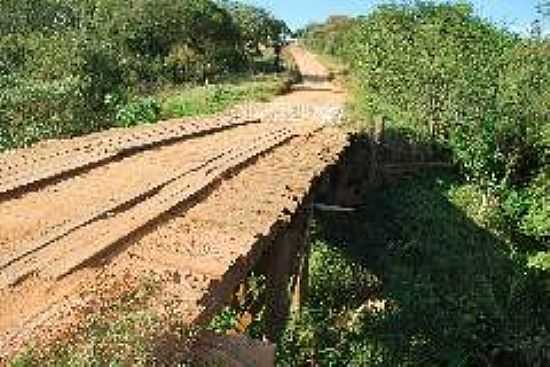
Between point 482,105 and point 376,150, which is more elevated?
point 482,105

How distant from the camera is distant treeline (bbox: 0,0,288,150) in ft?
66.1

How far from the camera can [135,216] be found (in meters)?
6.46

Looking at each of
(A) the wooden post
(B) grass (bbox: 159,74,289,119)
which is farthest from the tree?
(A) the wooden post

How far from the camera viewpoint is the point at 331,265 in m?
16.2

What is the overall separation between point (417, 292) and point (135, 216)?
11.2 metres


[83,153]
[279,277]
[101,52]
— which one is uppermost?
[101,52]

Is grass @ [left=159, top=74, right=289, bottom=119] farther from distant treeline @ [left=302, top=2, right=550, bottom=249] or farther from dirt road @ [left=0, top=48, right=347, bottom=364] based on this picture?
dirt road @ [left=0, top=48, right=347, bottom=364]

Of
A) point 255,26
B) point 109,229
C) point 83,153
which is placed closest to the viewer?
point 109,229

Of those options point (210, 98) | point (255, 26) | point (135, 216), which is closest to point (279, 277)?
point (135, 216)

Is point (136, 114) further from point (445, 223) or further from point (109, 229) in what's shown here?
point (109, 229)

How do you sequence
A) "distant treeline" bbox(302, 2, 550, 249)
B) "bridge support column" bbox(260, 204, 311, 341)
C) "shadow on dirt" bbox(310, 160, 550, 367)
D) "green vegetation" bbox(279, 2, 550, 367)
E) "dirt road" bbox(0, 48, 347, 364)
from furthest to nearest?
"distant treeline" bbox(302, 2, 550, 249) < "shadow on dirt" bbox(310, 160, 550, 367) < "green vegetation" bbox(279, 2, 550, 367) < "bridge support column" bbox(260, 204, 311, 341) < "dirt road" bbox(0, 48, 347, 364)

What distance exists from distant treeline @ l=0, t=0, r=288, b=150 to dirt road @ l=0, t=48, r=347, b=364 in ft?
25.8

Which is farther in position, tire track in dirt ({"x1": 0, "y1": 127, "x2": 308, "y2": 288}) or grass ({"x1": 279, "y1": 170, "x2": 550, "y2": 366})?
grass ({"x1": 279, "y1": 170, "x2": 550, "y2": 366})

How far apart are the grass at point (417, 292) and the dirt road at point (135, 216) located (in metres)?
2.96
